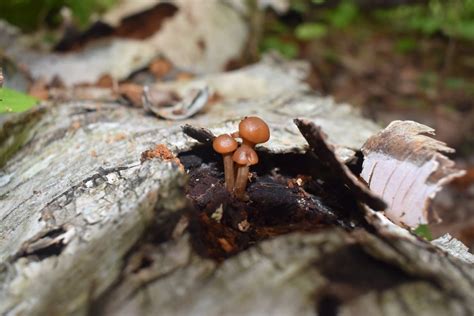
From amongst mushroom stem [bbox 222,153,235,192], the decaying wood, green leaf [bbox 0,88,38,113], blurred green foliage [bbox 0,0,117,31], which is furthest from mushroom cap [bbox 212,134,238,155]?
blurred green foliage [bbox 0,0,117,31]

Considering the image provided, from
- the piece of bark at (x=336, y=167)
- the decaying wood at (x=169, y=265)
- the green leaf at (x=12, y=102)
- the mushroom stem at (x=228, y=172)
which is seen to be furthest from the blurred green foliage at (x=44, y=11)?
the piece of bark at (x=336, y=167)

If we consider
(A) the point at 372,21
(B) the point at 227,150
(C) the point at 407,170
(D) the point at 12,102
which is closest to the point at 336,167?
(C) the point at 407,170

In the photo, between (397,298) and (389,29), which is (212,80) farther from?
(389,29)

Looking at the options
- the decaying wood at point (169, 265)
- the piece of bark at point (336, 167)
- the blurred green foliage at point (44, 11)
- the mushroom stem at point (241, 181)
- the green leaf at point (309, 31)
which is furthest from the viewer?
the green leaf at point (309, 31)

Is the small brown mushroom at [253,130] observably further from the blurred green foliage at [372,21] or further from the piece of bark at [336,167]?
the blurred green foliage at [372,21]

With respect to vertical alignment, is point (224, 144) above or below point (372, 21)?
above

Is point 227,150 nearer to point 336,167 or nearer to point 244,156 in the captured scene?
point 244,156

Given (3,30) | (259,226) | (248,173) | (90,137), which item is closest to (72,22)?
(3,30)
